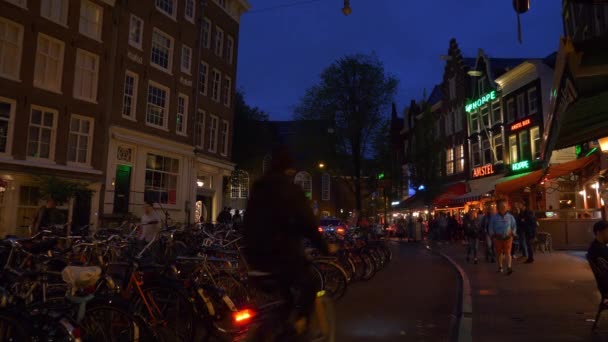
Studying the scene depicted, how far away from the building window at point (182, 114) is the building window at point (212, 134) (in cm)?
305

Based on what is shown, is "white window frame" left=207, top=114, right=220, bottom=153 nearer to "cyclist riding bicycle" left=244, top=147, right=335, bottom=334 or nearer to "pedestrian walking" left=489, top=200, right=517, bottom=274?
"pedestrian walking" left=489, top=200, right=517, bottom=274

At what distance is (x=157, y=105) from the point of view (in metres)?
24.3

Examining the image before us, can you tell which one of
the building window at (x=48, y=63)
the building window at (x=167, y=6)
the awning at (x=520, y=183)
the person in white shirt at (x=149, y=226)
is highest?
the building window at (x=167, y=6)

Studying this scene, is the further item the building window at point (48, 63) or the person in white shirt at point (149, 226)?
the building window at point (48, 63)

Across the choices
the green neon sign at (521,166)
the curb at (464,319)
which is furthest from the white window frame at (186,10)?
the curb at (464,319)

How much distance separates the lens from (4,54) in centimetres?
1789

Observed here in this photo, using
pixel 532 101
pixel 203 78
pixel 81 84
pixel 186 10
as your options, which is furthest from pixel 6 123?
pixel 532 101

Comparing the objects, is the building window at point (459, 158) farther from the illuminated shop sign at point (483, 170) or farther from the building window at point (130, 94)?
the building window at point (130, 94)

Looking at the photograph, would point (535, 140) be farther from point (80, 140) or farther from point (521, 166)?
point (80, 140)

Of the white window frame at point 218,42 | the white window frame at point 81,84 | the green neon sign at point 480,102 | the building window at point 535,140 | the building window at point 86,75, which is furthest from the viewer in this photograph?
the green neon sign at point 480,102

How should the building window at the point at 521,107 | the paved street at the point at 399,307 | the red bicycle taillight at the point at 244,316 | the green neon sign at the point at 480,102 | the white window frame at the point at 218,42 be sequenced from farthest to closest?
1. the green neon sign at the point at 480,102
2. the white window frame at the point at 218,42
3. the building window at the point at 521,107
4. the paved street at the point at 399,307
5. the red bicycle taillight at the point at 244,316

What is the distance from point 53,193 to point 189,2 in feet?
48.8

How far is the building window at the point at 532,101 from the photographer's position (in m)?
28.0

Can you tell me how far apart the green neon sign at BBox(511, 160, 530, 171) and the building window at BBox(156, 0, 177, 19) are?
21.5m
